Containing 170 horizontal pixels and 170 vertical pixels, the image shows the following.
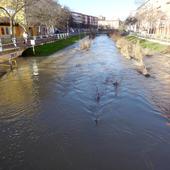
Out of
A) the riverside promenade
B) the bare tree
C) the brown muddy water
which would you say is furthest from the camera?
the bare tree

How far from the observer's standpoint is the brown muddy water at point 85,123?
7645 millimetres

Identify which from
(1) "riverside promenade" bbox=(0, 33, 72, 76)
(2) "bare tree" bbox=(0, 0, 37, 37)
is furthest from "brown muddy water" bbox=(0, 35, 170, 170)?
(2) "bare tree" bbox=(0, 0, 37, 37)

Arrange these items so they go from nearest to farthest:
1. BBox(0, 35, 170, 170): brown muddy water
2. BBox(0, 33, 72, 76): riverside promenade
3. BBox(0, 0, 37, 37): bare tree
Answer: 1. BBox(0, 35, 170, 170): brown muddy water
2. BBox(0, 33, 72, 76): riverside promenade
3. BBox(0, 0, 37, 37): bare tree

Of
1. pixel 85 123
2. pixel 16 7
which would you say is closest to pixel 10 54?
pixel 16 7

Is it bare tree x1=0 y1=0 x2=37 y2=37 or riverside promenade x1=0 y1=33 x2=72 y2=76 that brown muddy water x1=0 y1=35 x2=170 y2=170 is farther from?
bare tree x1=0 y1=0 x2=37 y2=37

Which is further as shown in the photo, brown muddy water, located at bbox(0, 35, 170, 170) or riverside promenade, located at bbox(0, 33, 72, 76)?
riverside promenade, located at bbox(0, 33, 72, 76)

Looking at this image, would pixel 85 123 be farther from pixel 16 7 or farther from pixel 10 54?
pixel 16 7

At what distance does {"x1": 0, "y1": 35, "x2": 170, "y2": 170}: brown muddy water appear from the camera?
7645mm

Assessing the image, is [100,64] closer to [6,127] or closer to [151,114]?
[151,114]

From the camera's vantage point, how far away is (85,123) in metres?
10.0

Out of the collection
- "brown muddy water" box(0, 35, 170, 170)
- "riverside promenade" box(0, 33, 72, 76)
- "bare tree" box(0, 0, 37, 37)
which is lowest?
"brown muddy water" box(0, 35, 170, 170)

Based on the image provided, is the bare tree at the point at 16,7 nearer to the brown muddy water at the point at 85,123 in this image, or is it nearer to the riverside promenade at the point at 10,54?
the riverside promenade at the point at 10,54

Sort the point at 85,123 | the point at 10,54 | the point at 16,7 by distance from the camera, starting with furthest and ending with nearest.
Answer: the point at 16,7 → the point at 10,54 → the point at 85,123

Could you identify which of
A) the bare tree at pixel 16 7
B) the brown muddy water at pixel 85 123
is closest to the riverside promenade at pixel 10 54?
the bare tree at pixel 16 7
